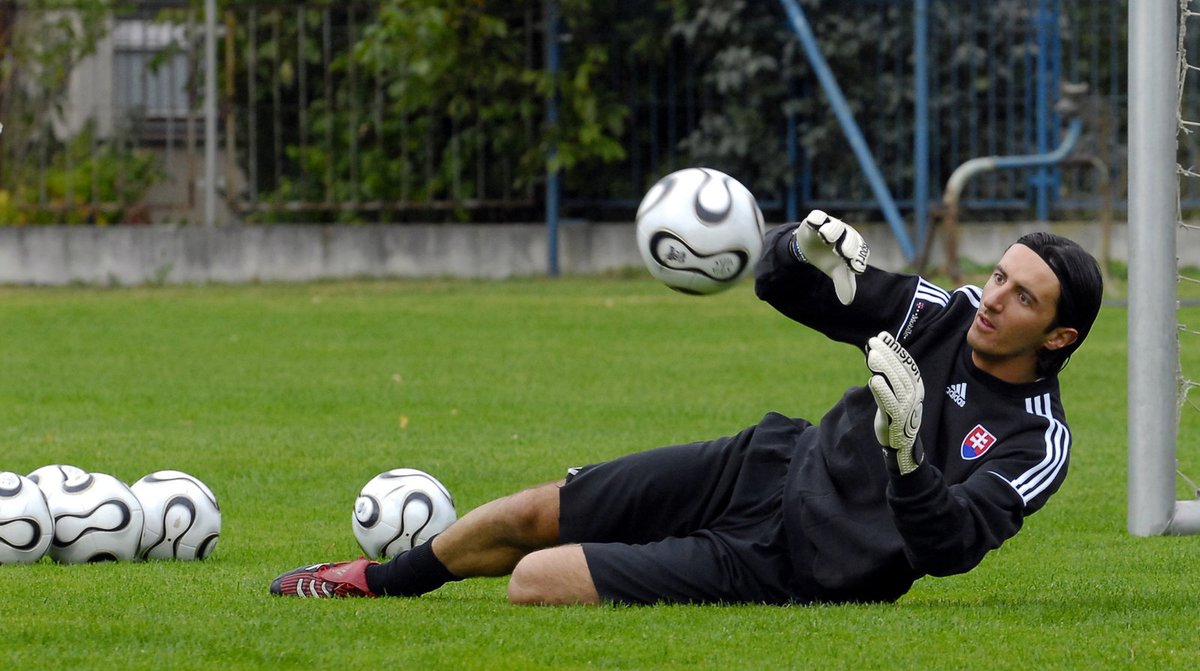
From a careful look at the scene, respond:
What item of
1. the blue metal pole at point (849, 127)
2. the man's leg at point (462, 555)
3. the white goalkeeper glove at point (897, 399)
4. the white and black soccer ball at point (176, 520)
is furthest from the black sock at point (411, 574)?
the blue metal pole at point (849, 127)

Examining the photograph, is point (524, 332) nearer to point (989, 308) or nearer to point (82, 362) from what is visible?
point (82, 362)

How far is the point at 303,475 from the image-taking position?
8.52 meters

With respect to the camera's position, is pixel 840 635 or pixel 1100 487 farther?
pixel 1100 487

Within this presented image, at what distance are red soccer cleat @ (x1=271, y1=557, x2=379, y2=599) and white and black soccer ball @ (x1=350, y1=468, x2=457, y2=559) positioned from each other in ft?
2.60

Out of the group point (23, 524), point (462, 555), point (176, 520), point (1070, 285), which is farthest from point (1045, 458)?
point (23, 524)

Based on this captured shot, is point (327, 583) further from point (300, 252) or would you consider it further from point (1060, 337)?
point (300, 252)

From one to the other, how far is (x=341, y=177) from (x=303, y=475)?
34.5 ft

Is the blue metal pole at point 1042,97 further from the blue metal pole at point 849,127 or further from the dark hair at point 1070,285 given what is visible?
the dark hair at point 1070,285

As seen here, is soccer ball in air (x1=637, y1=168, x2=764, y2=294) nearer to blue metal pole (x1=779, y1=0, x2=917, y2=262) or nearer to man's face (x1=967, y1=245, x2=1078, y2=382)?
man's face (x1=967, y1=245, x2=1078, y2=382)

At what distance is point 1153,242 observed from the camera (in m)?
6.98

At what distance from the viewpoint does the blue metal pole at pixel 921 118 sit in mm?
17766

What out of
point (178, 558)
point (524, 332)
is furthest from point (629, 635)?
point (524, 332)

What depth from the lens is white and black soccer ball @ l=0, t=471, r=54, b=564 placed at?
620 centimetres

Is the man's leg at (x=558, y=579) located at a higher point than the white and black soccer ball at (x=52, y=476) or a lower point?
lower
